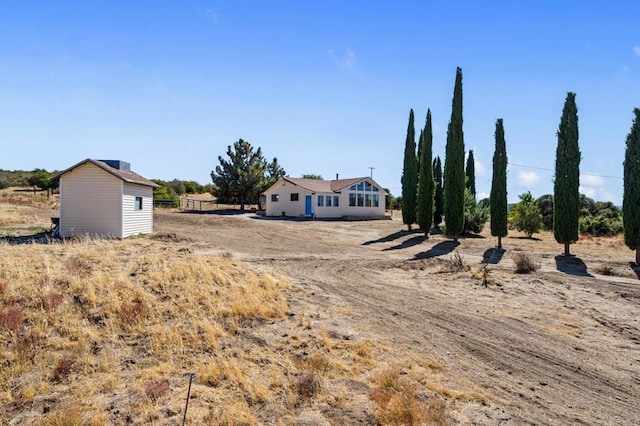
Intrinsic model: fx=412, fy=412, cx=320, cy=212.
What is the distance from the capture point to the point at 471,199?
28.5 meters

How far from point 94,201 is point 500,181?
21.0 metres

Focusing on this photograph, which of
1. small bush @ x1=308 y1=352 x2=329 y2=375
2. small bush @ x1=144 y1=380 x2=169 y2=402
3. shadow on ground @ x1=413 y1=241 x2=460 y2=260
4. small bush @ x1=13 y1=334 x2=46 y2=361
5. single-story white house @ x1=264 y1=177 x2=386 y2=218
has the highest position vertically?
single-story white house @ x1=264 y1=177 x2=386 y2=218

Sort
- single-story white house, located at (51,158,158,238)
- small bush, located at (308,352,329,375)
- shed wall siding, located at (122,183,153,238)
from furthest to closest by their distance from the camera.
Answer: shed wall siding, located at (122,183,153,238) < single-story white house, located at (51,158,158,238) < small bush, located at (308,352,329,375)

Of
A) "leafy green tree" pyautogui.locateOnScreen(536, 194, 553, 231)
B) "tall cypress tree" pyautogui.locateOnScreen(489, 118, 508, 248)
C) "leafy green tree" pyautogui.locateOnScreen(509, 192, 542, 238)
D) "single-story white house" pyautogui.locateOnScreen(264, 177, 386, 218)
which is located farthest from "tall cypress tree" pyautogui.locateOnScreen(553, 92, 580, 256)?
"single-story white house" pyautogui.locateOnScreen(264, 177, 386, 218)

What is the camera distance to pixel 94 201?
19.9 metres

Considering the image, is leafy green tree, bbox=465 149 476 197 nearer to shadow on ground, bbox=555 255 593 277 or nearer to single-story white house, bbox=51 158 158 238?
shadow on ground, bbox=555 255 593 277

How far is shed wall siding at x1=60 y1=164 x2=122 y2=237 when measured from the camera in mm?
19703

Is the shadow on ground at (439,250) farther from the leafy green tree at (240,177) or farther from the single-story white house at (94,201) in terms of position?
A: the leafy green tree at (240,177)

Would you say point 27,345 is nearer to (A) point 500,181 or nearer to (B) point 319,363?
(B) point 319,363

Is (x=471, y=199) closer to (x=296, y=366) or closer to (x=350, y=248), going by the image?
(x=350, y=248)

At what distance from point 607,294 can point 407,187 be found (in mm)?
18972

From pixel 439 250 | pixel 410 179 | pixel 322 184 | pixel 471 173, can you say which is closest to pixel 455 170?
pixel 439 250

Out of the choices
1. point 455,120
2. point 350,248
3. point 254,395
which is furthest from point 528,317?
point 455,120

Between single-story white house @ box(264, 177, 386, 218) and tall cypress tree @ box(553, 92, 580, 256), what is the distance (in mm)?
21980
